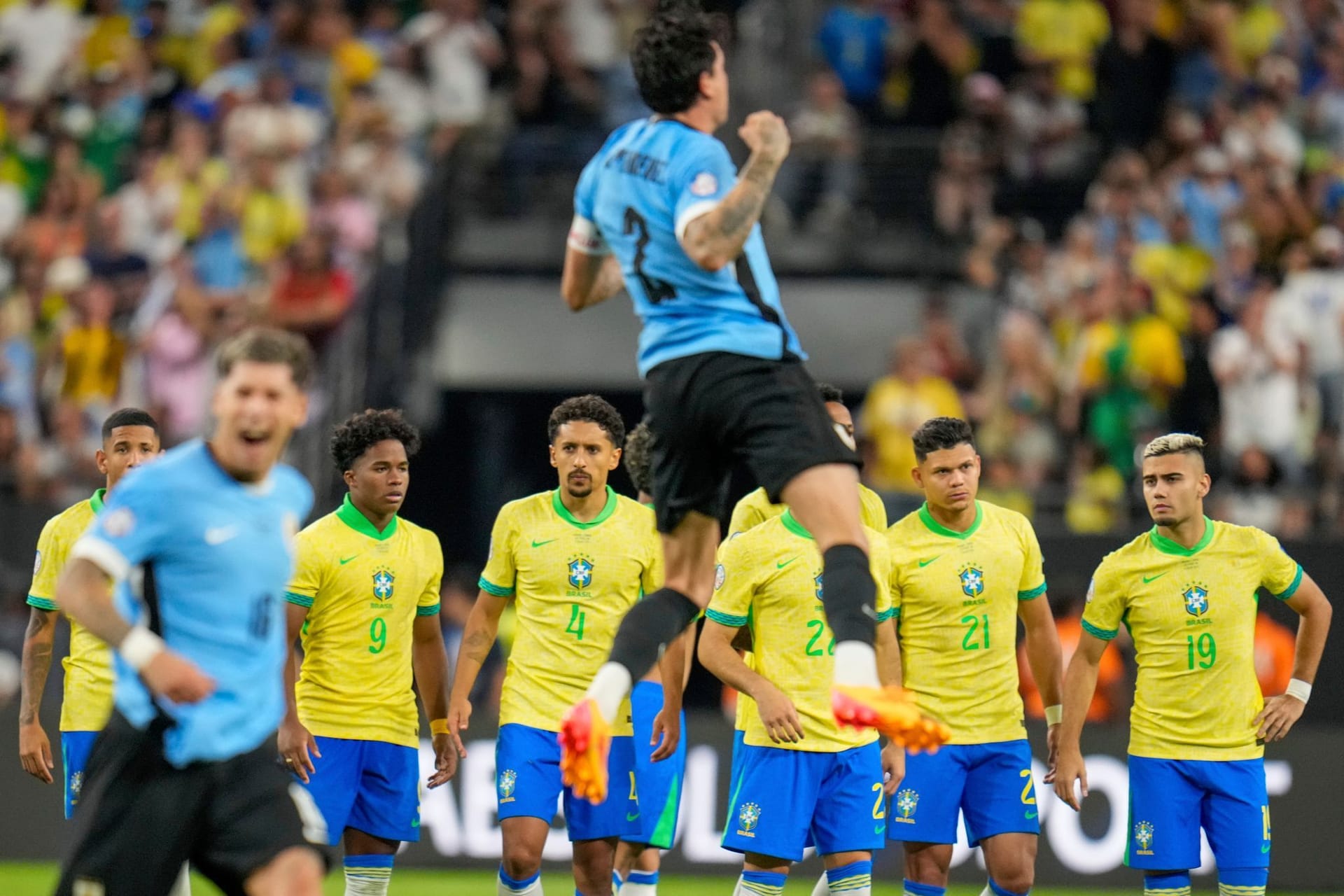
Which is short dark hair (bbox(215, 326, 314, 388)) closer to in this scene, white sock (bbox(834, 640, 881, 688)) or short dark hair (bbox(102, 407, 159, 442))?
white sock (bbox(834, 640, 881, 688))

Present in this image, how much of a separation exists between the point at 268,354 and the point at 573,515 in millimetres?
3538

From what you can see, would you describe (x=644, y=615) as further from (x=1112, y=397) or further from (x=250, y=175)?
(x=250, y=175)

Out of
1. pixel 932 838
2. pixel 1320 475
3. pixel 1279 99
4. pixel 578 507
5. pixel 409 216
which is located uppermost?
pixel 1279 99

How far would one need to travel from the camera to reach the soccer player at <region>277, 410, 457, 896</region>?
8797 millimetres

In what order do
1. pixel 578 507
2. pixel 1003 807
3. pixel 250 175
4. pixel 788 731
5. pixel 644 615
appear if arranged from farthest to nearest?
pixel 250 175 → pixel 578 507 → pixel 1003 807 → pixel 788 731 → pixel 644 615

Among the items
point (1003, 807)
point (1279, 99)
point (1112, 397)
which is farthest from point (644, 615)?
point (1279, 99)

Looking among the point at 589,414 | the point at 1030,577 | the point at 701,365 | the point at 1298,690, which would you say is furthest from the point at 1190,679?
the point at 701,365

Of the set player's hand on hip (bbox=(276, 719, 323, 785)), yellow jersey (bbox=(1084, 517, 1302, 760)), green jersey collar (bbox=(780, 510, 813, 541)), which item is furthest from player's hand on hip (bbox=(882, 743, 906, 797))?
player's hand on hip (bbox=(276, 719, 323, 785))

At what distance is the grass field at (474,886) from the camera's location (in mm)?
12141

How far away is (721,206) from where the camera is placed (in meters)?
5.95

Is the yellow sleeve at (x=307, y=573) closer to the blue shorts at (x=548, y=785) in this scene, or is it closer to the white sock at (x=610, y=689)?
the blue shorts at (x=548, y=785)

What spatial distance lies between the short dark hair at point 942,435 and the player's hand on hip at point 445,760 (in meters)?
2.51

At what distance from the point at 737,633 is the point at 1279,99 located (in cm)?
1071

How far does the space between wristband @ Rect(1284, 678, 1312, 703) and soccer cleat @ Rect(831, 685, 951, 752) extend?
143 inches
